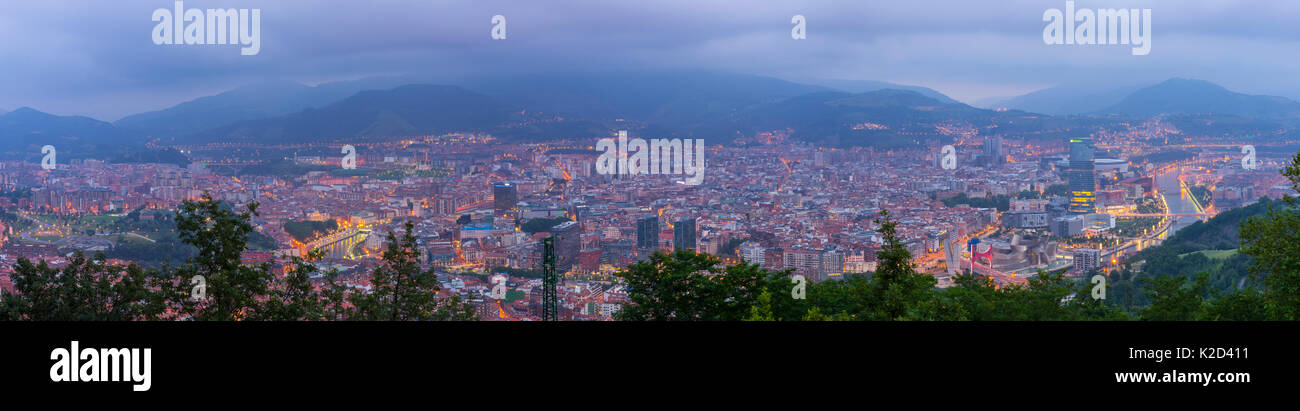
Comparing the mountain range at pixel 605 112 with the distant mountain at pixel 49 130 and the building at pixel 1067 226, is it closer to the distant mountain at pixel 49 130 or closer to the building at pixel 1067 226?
the distant mountain at pixel 49 130

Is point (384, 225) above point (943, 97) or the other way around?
the other way around

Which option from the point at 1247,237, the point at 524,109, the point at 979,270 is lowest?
the point at 979,270

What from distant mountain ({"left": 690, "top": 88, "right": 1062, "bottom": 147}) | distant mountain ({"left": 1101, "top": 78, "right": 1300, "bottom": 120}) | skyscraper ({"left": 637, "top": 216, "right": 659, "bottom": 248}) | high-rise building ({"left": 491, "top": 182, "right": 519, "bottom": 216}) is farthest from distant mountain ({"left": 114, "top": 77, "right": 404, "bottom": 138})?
distant mountain ({"left": 1101, "top": 78, "right": 1300, "bottom": 120})

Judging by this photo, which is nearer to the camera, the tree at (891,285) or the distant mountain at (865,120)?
the tree at (891,285)

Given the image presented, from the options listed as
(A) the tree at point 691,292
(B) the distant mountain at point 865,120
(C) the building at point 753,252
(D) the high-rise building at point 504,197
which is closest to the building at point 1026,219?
(B) the distant mountain at point 865,120
